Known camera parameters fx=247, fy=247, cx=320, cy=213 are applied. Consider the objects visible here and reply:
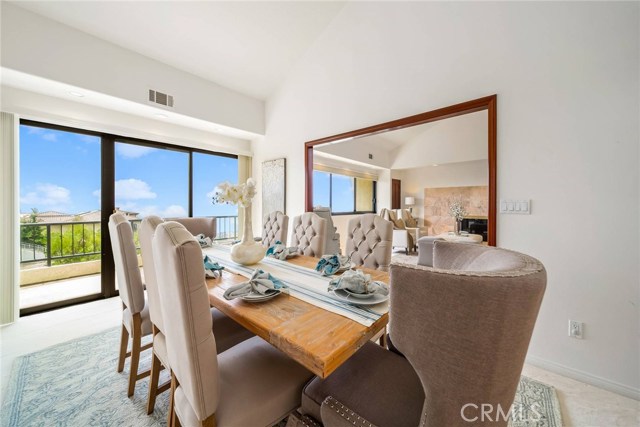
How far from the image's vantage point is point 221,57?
10.7 feet

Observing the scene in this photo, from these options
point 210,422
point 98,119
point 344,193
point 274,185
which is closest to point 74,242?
point 98,119

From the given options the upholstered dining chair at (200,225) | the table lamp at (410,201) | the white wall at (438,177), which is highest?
the white wall at (438,177)

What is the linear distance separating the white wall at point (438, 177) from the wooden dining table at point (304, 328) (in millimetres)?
5147

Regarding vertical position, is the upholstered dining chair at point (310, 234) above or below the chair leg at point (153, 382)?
above

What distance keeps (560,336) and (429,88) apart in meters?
2.31

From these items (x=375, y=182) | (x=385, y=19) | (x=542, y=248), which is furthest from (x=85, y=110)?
(x=375, y=182)

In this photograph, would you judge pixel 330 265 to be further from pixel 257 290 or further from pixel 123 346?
pixel 123 346

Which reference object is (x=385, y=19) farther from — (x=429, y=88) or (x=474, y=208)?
(x=474, y=208)

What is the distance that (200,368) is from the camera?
80 centimetres

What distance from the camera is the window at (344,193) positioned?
5777 mm

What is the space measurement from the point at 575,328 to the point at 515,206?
94 cm

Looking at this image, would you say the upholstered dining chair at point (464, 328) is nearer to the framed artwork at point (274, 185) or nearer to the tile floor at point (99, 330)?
the tile floor at point (99, 330)

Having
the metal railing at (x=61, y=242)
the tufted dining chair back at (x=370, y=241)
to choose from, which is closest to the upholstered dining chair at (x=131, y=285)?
the tufted dining chair back at (x=370, y=241)

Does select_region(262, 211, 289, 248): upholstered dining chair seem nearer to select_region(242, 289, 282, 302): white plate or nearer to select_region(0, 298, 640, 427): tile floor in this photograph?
select_region(242, 289, 282, 302): white plate
